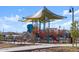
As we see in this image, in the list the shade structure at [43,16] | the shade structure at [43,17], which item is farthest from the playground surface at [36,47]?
the shade structure at [43,16]

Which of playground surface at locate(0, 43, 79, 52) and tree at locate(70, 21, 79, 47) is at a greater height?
tree at locate(70, 21, 79, 47)

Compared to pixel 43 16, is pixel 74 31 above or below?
below

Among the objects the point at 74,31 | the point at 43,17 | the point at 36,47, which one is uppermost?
the point at 43,17

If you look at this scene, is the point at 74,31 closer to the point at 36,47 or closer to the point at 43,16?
the point at 43,16

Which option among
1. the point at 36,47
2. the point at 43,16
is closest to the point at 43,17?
the point at 43,16

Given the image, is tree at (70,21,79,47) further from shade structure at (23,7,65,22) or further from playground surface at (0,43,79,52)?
shade structure at (23,7,65,22)

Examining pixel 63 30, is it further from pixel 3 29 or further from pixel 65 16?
pixel 3 29

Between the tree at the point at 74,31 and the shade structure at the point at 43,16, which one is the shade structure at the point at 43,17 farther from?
the tree at the point at 74,31

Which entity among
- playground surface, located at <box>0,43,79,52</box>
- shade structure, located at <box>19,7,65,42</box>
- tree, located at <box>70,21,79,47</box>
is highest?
shade structure, located at <box>19,7,65,42</box>

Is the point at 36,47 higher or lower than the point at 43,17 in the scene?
lower

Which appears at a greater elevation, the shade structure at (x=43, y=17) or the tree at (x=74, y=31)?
the shade structure at (x=43, y=17)

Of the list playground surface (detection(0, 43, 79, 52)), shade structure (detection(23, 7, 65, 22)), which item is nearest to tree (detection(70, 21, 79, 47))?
playground surface (detection(0, 43, 79, 52))
